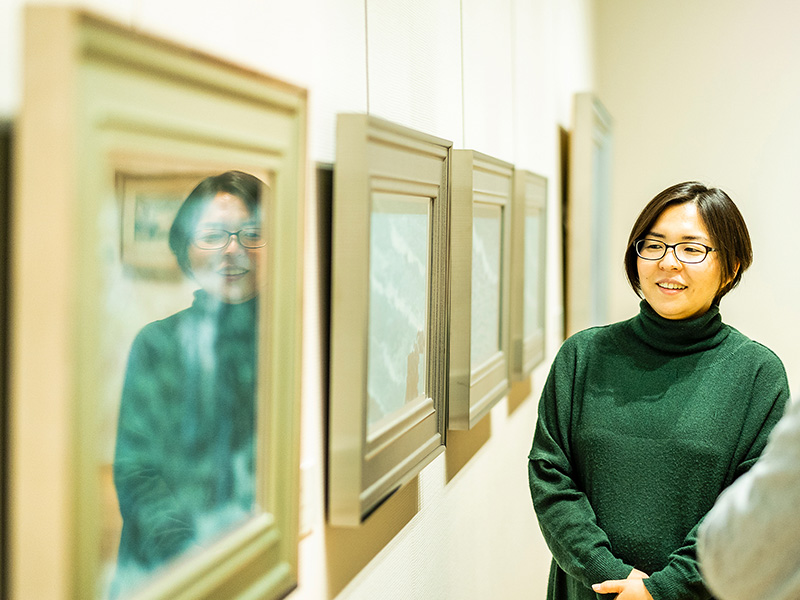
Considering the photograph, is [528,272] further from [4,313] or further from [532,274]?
[4,313]

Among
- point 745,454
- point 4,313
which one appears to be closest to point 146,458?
point 4,313

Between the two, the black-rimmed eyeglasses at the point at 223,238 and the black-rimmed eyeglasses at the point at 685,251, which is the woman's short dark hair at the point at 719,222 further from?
the black-rimmed eyeglasses at the point at 223,238

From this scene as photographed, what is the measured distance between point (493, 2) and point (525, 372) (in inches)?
41.5

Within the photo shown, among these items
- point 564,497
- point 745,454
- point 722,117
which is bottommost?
point 564,497

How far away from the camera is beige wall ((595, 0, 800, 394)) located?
13.5 feet

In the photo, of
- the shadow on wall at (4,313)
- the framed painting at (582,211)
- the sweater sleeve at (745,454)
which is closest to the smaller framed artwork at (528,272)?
the framed painting at (582,211)

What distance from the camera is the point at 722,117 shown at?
4.20m

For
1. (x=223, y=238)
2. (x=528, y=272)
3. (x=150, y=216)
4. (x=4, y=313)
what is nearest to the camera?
(x=4, y=313)

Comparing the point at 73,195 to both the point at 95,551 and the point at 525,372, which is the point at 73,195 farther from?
the point at 525,372

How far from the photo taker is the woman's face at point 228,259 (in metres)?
0.80

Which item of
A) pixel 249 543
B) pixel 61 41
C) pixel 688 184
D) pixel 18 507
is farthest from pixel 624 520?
pixel 61 41

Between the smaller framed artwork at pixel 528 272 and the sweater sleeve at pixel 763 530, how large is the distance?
4.63ft

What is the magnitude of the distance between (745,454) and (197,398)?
1232 mm

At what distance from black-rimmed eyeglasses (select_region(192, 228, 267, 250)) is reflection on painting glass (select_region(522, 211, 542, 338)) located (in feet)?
5.24
